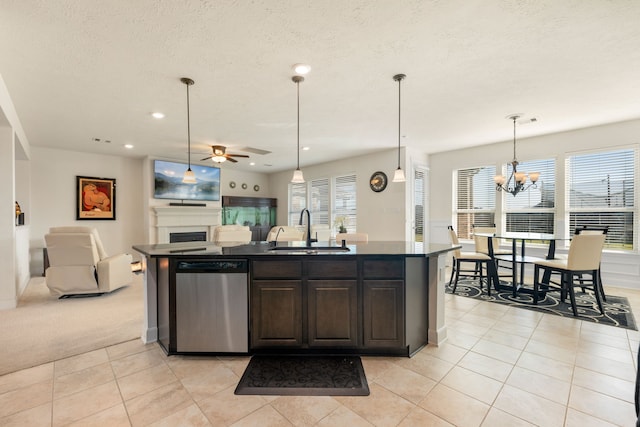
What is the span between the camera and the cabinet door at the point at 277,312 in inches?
93.7

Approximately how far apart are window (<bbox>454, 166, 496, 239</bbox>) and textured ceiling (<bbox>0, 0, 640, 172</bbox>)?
151 cm

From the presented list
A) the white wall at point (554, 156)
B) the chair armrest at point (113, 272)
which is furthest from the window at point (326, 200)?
the chair armrest at point (113, 272)

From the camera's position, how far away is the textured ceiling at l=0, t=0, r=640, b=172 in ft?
6.73

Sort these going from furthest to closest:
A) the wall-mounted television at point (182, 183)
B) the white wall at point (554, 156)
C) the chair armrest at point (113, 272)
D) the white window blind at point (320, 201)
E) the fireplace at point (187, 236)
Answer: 1. the white window blind at point (320, 201)
2. the fireplace at point (187, 236)
3. the wall-mounted television at point (182, 183)
4. the white wall at point (554, 156)
5. the chair armrest at point (113, 272)

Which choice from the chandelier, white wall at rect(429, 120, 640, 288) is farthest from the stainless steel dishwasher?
white wall at rect(429, 120, 640, 288)

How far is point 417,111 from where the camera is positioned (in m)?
4.03

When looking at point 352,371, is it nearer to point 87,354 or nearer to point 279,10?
point 87,354

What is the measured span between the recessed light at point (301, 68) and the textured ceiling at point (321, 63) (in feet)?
0.23

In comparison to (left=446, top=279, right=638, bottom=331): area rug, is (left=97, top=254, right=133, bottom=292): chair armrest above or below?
above

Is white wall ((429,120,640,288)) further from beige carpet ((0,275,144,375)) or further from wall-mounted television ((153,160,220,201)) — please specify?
beige carpet ((0,275,144,375))

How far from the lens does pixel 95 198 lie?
6.55 meters

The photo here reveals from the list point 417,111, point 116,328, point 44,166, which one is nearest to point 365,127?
point 417,111

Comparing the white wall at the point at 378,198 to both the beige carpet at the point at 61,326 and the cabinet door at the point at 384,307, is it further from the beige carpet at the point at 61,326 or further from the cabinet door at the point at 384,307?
the beige carpet at the point at 61,326

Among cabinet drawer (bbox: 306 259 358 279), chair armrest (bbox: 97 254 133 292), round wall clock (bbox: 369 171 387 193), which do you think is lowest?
chair armrest (bbox: 97 254 133 292)
